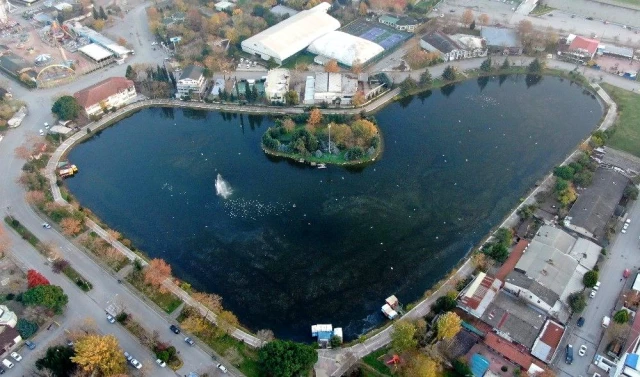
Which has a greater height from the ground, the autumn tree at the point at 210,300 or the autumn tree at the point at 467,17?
the autumn tree at the point at 467,17

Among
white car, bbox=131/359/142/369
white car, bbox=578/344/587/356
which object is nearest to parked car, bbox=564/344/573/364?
white car, bbox=578/344/587/356

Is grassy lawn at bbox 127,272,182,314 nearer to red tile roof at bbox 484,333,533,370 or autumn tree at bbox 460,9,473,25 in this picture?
red tile roof at bbox 484,333,533,370

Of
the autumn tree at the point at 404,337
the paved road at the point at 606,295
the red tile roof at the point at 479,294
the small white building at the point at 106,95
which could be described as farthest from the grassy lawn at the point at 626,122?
the small white building at the point at 106,95

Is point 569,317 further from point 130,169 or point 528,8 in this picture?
point 528,8

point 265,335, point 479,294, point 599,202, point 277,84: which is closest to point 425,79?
point 277,84

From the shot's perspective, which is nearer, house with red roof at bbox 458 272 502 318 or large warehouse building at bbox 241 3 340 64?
house with red roof at bbox 458 272 502 318

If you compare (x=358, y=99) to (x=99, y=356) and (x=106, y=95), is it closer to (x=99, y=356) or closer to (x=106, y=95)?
(x=106, y=95)

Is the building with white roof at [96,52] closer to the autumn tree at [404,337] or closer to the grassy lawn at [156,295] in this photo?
the grassy lawn at [156,295]
